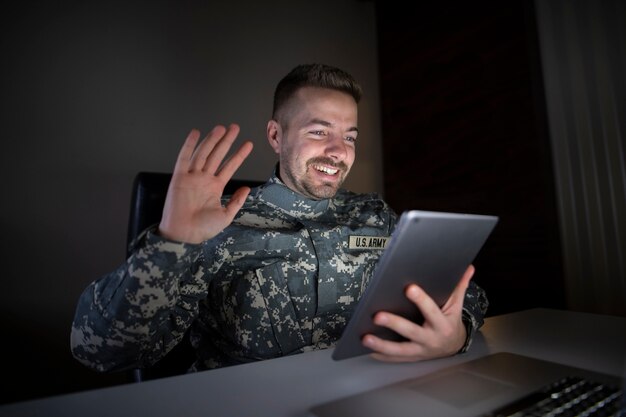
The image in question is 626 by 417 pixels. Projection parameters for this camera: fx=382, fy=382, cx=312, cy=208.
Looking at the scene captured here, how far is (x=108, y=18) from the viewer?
1626 mm

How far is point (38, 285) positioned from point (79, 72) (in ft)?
2.79

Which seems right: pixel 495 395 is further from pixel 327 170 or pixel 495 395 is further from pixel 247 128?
pixel 247 128

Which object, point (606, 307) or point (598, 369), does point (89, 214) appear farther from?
point (606, 307)

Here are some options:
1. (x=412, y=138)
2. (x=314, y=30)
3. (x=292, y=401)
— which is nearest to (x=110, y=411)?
(x=292, y=401)

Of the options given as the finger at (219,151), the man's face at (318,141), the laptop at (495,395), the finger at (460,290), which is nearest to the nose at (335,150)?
the man's face at (318,141)

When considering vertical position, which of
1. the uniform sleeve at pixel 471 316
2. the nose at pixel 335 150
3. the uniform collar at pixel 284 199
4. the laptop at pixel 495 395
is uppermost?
the nose at pixel 335 150

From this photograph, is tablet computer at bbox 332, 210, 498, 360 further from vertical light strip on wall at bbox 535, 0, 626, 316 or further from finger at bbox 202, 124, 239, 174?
vertical light strip on wall at bbox 535, 0, 626, 316

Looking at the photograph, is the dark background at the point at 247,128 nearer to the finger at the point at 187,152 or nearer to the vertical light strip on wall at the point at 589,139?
the vertical light strip on wall at the point at 589,139

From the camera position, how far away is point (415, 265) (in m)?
0.50

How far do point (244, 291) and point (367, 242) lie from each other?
0.38 meters

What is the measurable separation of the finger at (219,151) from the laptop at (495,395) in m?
0.42

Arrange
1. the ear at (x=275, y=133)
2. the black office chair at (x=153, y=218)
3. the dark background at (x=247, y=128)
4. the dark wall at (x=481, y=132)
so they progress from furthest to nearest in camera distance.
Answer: the dark wall at (x=481, y=132), the dark background at (x=247, y=128), the ear at (x=275, y=133), the black office chair at (x=153, y=218)

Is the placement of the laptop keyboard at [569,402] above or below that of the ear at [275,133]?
below

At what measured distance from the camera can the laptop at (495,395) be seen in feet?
1.32
